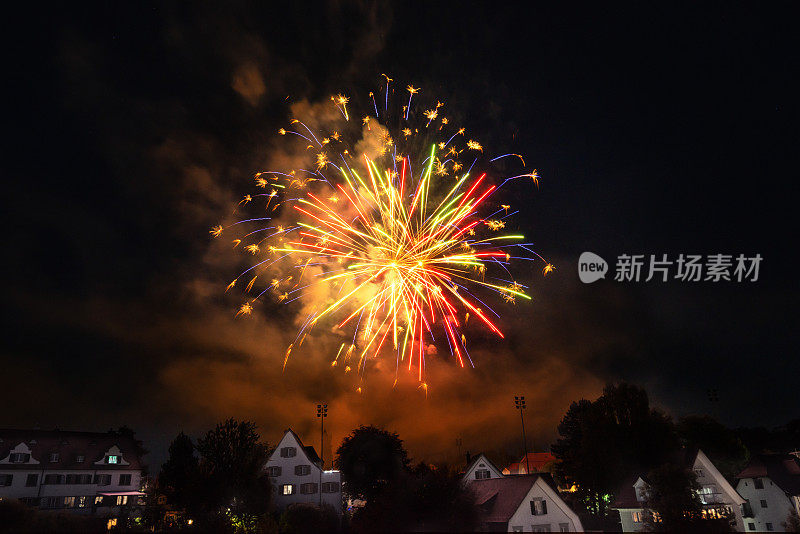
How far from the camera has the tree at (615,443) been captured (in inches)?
2544

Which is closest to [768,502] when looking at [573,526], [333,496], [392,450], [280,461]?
[573,526]

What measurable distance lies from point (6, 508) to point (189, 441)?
929 inches

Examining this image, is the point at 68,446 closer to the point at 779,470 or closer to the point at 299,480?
the point at 299,480

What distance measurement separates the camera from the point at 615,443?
6694 cm

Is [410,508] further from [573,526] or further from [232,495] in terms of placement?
[232,495]

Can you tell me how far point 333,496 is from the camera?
6150 cm

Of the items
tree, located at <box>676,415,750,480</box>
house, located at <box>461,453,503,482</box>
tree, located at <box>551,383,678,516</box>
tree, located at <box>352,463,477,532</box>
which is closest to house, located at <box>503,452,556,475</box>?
tree, located at <box>676,415,750,480</box>

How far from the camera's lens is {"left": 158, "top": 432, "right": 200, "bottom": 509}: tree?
5048 cm

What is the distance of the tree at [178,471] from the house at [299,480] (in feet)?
32.5

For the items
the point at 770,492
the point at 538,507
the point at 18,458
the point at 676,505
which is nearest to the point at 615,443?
the point at 770,492

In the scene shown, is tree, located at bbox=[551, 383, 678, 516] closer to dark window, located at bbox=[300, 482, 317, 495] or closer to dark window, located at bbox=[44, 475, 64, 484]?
dark window, located at bbox=[300, 482, 317, 495]

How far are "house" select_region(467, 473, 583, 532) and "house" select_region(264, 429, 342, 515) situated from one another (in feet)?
74.0

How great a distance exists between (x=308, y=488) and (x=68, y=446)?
32.9m

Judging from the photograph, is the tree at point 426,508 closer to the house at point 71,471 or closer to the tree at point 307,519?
the tree at point 307,519
